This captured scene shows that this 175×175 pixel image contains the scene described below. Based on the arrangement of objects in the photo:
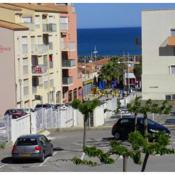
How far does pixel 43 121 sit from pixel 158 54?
3262 cm

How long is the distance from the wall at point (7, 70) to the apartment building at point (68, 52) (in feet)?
51.4

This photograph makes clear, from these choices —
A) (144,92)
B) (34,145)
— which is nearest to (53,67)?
(144,92)

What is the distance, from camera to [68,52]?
75.5 m

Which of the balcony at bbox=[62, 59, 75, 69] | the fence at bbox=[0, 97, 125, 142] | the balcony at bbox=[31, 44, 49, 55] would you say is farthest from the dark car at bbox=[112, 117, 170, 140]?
the balcony at bbox=[62, 59, 75, 69]

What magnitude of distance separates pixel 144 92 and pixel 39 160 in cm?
4493

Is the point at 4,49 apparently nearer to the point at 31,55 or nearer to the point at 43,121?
the point at 31,55

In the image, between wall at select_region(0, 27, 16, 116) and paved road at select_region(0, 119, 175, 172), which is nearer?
paved road at select_region(0, 119, 175, 172)

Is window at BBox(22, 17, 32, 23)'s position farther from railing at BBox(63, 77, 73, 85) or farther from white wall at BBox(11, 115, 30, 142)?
white wall at BBox(11, 115, 30, 142)

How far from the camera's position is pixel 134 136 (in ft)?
62.6

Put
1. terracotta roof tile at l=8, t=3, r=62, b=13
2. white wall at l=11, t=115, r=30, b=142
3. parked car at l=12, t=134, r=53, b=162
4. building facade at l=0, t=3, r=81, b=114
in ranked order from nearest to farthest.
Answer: parked car at l=12, t=134, r=53, b=162, white wall at l=11, t=115, r=30, b=142, building facade at l=0, t=3, r=81, b=114, terracotta roof tile at l=8, t=3, r=62, b=13

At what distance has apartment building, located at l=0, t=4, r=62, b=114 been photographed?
57.7m

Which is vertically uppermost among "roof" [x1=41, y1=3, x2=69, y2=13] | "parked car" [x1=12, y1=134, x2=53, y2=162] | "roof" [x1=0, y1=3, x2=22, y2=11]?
"roof" [x1=41, y1=3, x2=69, y2=13]

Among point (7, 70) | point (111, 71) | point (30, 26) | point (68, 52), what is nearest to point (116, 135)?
point (7, 70)

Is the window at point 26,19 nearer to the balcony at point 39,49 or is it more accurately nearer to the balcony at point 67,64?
the balcony at point 39,49
